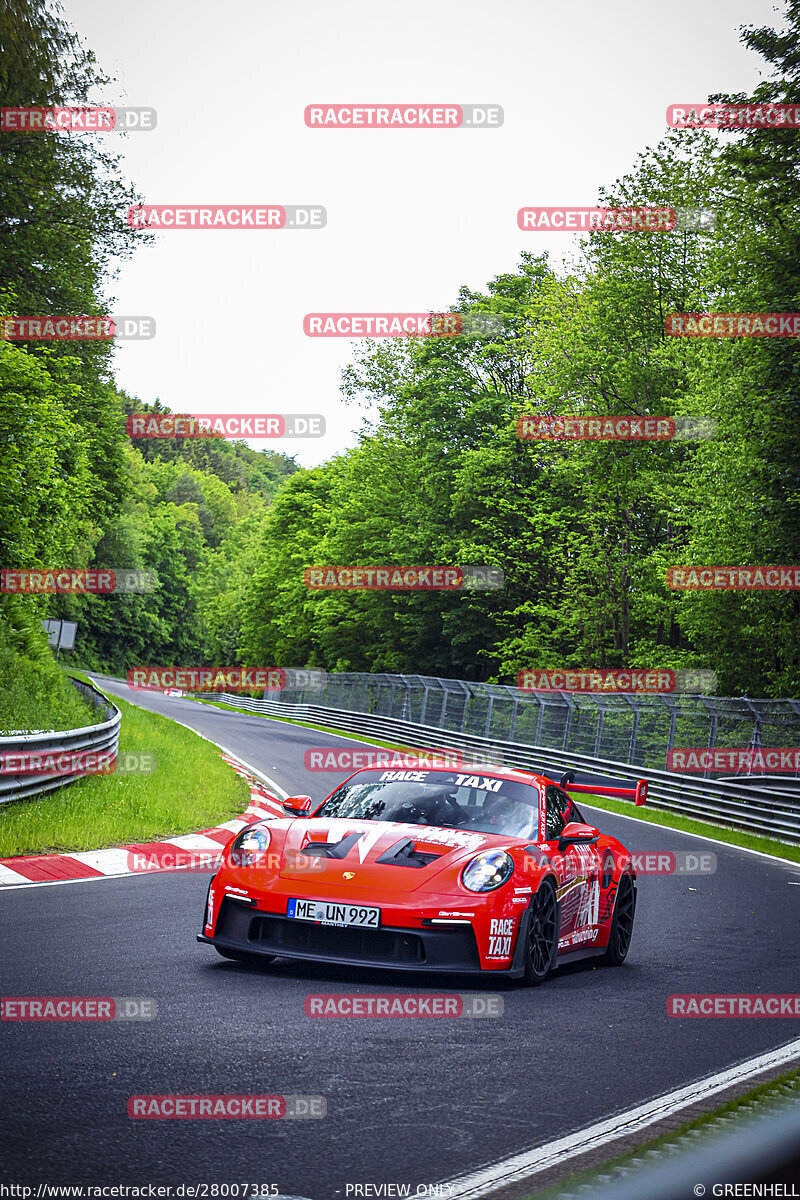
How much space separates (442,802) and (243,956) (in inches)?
63.4

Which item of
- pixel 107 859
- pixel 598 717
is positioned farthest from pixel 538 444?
pixel 107 859

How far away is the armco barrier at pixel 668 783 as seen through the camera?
20.4m

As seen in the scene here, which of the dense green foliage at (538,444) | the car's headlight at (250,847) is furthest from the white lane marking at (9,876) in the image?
the dense green foliage at (538,444)

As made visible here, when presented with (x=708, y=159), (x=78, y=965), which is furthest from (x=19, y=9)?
(x=78, y=965)

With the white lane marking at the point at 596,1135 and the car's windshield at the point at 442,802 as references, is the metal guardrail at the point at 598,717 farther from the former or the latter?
the white lane marking at the point at 596,1135

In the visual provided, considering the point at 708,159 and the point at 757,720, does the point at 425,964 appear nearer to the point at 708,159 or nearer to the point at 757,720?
the point at 757,720

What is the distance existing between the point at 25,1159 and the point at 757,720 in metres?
19.7

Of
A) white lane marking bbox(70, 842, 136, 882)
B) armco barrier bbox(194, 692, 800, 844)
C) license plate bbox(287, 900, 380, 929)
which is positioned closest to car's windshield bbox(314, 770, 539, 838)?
license plate bbox(287, 900, 380, 929)

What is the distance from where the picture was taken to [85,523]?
127ft

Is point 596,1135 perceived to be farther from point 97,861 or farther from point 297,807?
point 97,861

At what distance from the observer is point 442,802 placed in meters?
7.95

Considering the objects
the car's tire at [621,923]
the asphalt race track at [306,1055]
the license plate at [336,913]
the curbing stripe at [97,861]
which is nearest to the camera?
the asphalt race track at [306,1055]

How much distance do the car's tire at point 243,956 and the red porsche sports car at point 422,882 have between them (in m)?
0.01

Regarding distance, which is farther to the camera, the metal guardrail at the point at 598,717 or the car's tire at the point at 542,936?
the metal guardrail at the point at 598,717
